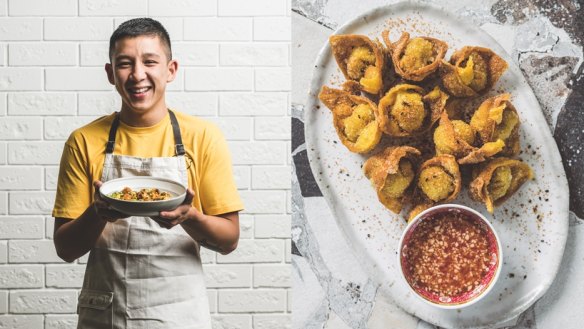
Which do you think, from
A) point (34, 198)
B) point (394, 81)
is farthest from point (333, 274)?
point (34, 198)

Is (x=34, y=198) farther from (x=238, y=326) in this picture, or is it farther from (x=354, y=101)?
(x=354, y=101)

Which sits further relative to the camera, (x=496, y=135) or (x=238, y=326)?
(x=238, y=326)

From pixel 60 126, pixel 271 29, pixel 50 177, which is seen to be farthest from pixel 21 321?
pixel 271 29

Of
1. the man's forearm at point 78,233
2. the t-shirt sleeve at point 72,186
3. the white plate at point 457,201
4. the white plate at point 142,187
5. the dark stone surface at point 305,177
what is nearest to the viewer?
the white plate at point 142,187

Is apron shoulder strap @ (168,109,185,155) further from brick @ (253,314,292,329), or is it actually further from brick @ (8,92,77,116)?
brick @ (253,314,292,329)

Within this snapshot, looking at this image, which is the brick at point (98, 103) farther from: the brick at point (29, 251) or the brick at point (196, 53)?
the brick at point (29, 251)

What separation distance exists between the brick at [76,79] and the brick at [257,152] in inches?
20.0

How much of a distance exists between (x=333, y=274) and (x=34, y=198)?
1.13m

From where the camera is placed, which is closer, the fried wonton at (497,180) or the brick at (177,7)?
the fried wonton at (497,180)

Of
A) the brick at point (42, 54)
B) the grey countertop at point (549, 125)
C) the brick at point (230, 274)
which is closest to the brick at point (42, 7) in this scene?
the brick at point (42, 54)

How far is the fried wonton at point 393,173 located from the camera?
6.20 feet

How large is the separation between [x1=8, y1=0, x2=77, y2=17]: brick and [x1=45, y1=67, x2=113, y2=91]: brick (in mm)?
203

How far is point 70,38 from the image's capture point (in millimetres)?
2330

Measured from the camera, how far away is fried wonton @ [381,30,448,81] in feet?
6.25
